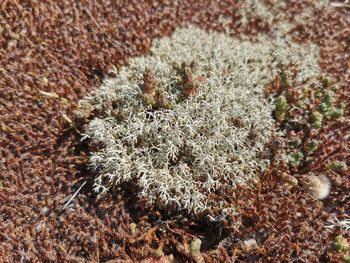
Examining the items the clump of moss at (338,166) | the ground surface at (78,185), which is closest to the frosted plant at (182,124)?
the ground surface at (78,185)

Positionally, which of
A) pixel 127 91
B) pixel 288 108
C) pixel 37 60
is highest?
pixel 37 60

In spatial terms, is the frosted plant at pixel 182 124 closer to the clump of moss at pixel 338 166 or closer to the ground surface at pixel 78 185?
the ground surface at pixel 78 185

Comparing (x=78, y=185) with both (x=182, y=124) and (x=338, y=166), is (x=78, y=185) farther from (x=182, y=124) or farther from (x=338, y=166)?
(x=338, y=166)

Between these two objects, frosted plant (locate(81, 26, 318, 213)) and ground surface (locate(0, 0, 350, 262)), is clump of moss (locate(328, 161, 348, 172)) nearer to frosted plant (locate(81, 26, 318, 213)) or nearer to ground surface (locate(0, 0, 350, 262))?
ground surface (locate(0, 0, 350, 262))

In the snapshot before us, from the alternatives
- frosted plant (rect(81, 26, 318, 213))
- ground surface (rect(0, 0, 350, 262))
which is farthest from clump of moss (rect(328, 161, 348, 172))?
frosted plant (rect(81, 26, 318, 213))

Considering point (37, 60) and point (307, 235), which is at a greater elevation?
point (37, 60)

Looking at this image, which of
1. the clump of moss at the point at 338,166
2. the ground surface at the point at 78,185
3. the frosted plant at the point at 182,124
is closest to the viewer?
the ground surface at the point at 78,185

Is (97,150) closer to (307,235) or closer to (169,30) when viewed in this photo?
(169,30)

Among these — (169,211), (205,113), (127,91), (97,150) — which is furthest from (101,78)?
(169,211)

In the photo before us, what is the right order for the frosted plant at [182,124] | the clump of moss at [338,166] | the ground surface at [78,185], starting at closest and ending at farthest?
1. the ground surface at [78,185]
2. the frosted plant at [182,124]
3. the clump of moss at [338,166]
